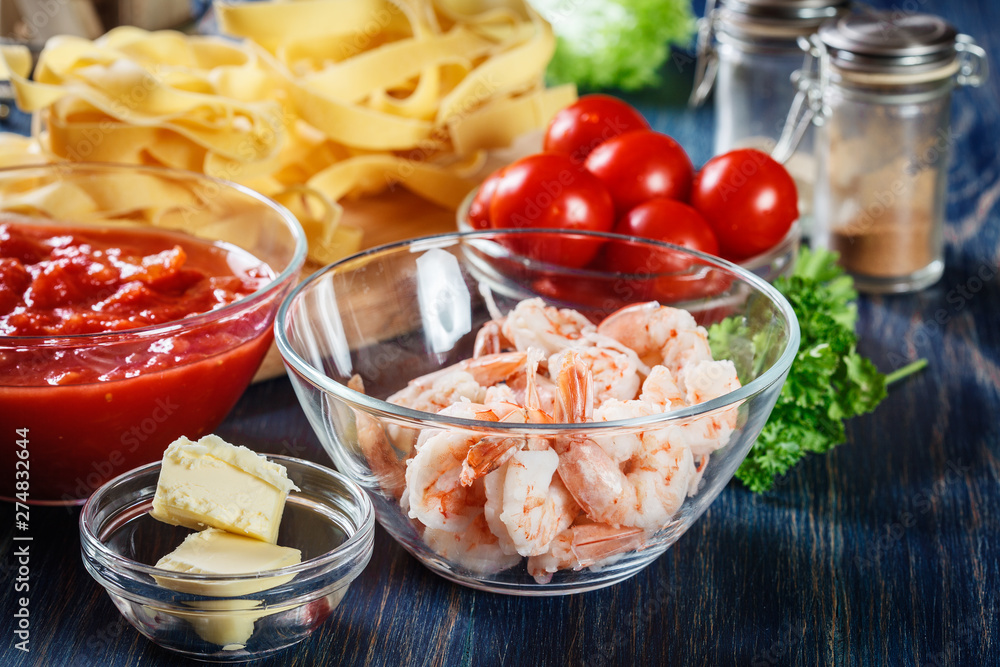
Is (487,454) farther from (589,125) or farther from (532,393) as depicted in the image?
(589,125)

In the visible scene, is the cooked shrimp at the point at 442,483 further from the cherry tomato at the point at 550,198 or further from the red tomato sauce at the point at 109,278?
the cherry tomato at the point at 550,198

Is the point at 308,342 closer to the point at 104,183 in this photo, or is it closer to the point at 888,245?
the point at 104,183

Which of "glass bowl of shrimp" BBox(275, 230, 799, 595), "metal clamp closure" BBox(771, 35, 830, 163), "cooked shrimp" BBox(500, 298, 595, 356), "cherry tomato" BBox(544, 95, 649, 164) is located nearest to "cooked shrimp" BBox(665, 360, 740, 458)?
"glass bowl of shrimp" BBox(275, 230, 799, 595)

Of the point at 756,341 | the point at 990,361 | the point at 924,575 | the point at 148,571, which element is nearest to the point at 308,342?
the point at 148,571

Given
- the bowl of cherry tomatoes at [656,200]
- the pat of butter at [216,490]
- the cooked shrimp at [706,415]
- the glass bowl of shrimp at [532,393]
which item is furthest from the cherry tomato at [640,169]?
the pat of butter at [216,490]

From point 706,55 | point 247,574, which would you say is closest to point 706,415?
point 247,574

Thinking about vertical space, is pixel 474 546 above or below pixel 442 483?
below

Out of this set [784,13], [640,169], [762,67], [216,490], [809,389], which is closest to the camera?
[216,490]
